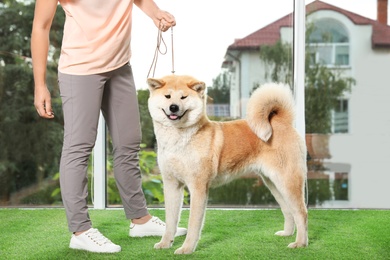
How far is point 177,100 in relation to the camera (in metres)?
2.17

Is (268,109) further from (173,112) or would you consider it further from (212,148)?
(173,112)

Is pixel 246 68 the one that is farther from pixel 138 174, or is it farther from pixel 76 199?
pixel 76 199

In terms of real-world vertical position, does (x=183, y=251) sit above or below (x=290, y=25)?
below

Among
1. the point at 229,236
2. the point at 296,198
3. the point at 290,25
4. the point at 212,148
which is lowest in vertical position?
the point at 229,236

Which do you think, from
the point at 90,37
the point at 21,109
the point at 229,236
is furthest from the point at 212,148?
the point at 21,109

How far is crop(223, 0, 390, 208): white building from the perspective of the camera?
346 centimetres

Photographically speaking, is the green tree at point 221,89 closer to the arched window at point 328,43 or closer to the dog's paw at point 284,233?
the arched window at point 328,43

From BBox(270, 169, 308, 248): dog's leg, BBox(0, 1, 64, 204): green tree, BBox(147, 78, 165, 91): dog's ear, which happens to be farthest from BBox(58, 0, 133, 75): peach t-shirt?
BBox(0, 1, 64, 204): green tree

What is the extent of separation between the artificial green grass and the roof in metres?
0.99

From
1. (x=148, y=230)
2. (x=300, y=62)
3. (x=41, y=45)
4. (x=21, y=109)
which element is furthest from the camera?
(x=21, y=109)

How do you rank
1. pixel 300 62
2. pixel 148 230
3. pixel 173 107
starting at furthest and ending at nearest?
pixel 300 62, pixel 148 230, pixel 173 107

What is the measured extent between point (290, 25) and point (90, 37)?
1537 millimetres

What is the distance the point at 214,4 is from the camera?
11.4ft

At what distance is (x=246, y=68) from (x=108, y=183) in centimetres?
110
